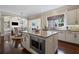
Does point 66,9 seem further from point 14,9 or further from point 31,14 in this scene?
point 14,9

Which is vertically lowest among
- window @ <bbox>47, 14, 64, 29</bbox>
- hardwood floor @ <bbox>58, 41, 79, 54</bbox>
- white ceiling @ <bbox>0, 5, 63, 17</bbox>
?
hardwood floor @ <bbox>58, 41, 79, 54</bbox>

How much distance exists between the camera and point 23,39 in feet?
4.54

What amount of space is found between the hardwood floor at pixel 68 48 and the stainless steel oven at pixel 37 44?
25 centimetres

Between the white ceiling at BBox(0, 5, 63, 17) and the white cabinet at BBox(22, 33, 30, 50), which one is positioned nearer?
the white ceiling at BBox(0, 5, 63, 17)

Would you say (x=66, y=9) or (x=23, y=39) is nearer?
(x=66, y=9)

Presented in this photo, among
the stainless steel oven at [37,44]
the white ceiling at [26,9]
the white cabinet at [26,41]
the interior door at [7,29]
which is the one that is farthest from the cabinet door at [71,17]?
the interior door at [7,29]

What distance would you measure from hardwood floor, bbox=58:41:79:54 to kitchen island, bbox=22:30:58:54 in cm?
7

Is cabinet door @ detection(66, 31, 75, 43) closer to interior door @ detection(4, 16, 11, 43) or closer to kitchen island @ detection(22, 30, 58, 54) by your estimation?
kitchen island @ detection(22, 30, 58, 54)

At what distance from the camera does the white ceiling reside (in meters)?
1.27

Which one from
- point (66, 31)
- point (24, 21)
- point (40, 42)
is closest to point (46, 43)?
point (40, 42)

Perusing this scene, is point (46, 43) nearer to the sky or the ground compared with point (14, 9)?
nearer to the ground

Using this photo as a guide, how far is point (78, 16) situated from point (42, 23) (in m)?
0.52

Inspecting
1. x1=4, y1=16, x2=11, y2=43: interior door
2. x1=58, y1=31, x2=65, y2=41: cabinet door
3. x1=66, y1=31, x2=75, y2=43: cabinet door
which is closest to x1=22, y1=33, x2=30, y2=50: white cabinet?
x1=4, y1=16, x2=11, y2=43: interior door
